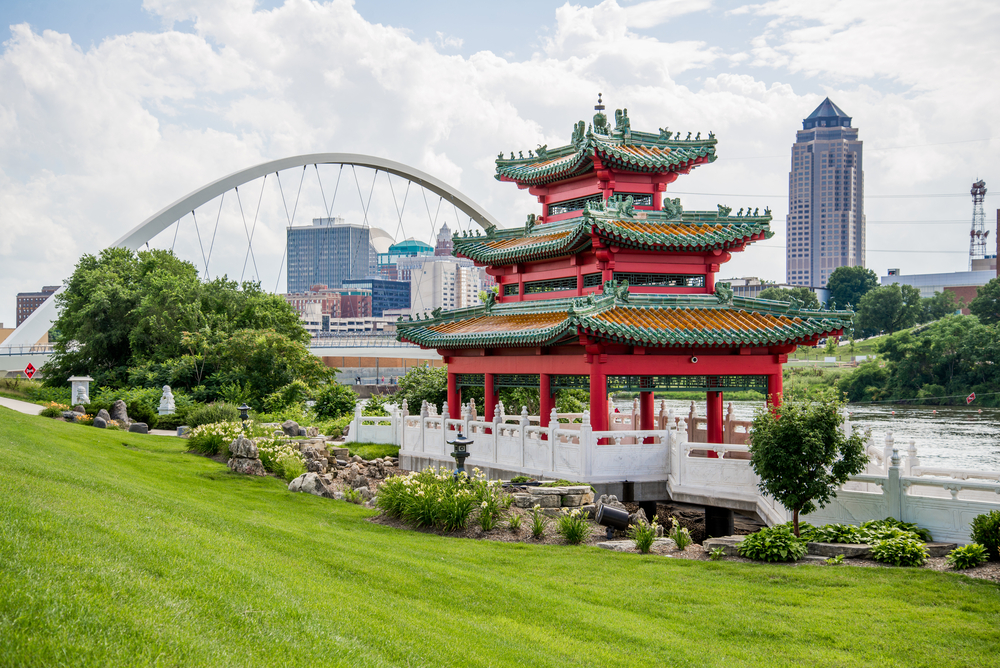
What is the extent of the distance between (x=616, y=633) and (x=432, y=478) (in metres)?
8.10

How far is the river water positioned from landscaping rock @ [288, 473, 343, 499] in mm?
20185

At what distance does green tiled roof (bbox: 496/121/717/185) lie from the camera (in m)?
22.1

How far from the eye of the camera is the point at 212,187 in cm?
5425

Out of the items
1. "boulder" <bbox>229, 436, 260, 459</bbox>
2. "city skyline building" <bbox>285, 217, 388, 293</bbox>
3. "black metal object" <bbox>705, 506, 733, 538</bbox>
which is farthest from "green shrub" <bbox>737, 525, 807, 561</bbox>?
"city skyline building" <bbox>285, 217, 388, 293</bbox>

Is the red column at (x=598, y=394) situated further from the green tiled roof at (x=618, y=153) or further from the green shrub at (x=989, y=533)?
the green shrub at (x=989, y=533)

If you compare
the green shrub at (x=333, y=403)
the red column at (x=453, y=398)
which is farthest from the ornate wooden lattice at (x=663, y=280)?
the green shrub at (x=333, y=403)

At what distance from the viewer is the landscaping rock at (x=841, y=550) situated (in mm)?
12867

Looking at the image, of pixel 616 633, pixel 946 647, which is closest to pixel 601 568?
pixel 616 633

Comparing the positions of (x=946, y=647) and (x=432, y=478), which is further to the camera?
(x=432, y=478)

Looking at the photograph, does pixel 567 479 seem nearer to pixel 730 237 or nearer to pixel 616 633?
pixel 730 237

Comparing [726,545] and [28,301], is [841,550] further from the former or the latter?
[28,301]

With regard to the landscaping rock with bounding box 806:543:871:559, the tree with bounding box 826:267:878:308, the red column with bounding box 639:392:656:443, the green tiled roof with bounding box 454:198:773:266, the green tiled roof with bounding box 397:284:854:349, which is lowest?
the landscaping rock with bounding box 806:543:871:559

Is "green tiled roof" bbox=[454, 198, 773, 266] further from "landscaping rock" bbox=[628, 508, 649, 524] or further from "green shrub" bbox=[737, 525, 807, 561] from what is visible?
"green shrub" bbox=[737, 525, 807, 561]

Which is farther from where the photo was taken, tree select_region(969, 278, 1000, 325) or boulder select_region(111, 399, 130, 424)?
tree select_region(969, 278, 1000, 325)
